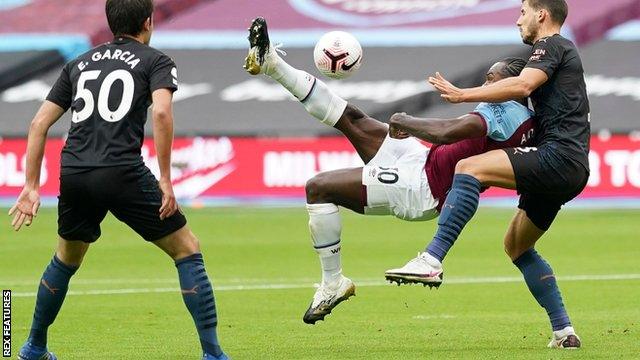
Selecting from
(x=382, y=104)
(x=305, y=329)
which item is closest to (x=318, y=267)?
(x=305, y=329)

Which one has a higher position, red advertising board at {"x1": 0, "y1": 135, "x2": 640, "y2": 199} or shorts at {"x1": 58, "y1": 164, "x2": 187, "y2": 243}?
shorts at {"x1": 58, "y1": 164, "x2": 187, "y2": 243}

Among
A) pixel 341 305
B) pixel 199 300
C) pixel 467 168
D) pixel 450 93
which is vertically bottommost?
pixel 341 305

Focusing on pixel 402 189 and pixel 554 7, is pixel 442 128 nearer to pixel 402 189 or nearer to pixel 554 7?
pixel 402 189

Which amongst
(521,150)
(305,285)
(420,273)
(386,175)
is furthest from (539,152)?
(305,285)

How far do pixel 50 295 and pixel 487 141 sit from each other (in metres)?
2.91

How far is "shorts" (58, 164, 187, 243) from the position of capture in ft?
24.2

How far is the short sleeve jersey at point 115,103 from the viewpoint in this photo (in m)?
7.37

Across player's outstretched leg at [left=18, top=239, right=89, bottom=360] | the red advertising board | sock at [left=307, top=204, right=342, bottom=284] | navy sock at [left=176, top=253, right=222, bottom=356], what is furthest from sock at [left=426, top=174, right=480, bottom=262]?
the red advertising board

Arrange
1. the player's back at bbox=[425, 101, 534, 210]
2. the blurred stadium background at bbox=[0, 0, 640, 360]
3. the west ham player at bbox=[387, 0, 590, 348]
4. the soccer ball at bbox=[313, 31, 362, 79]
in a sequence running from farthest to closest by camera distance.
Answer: the blurred stadium background at bbox=[0, 0, 640, 360], the soccer ball at bbox=[313, 31, 362, 79], the player's back at bbox=[425, 101, 534, 210], the west ham player at bbox=[387, 0, 590, 348]

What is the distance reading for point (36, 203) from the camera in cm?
755

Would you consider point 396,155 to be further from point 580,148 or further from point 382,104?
point 382,104

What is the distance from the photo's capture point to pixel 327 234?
341 inches

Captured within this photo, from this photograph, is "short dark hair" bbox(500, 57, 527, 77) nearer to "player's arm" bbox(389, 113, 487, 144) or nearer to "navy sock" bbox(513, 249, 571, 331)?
"player's arm" bbox(389, 113, 487, 144)

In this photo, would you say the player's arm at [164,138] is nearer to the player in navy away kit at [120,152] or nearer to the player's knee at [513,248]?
the player in navy away kit at [120,152]
